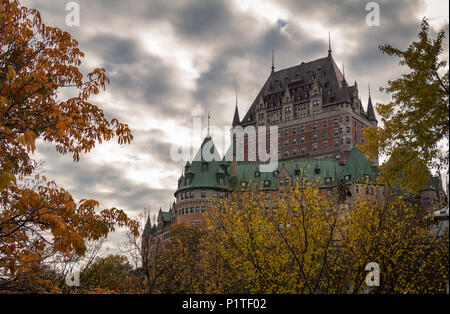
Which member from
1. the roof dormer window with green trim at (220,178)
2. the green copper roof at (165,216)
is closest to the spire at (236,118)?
the green copper roof at (165,216)

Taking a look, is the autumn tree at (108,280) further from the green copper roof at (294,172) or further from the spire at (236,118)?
the spire at (236,118)

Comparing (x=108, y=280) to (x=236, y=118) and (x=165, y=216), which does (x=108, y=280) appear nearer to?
(x=165, y=216)

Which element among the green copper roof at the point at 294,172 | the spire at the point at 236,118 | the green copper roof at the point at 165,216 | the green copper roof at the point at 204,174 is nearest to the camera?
the green copper roof at the point at 294,172

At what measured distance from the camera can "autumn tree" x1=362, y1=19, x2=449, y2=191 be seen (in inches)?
555

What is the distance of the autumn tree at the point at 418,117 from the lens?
14.1 metres

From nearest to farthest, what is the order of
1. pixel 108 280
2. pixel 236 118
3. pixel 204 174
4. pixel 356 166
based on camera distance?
1. pixel 108 280
2. pixel 356 166
3. pixel 204 174
4. pixel 236 118

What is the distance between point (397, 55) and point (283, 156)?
108501 millimetres

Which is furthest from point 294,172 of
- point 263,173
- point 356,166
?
point 356,166

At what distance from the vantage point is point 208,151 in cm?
9981

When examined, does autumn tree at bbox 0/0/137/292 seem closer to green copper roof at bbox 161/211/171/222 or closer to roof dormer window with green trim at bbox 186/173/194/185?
roof dormer window with green trim at bbox 186/173/194/185

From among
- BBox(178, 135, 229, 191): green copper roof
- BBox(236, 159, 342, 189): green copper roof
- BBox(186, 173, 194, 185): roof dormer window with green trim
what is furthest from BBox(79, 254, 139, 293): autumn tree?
BBox(236, 159, 342, 189): green copper roof

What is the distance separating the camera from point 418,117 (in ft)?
49.2
